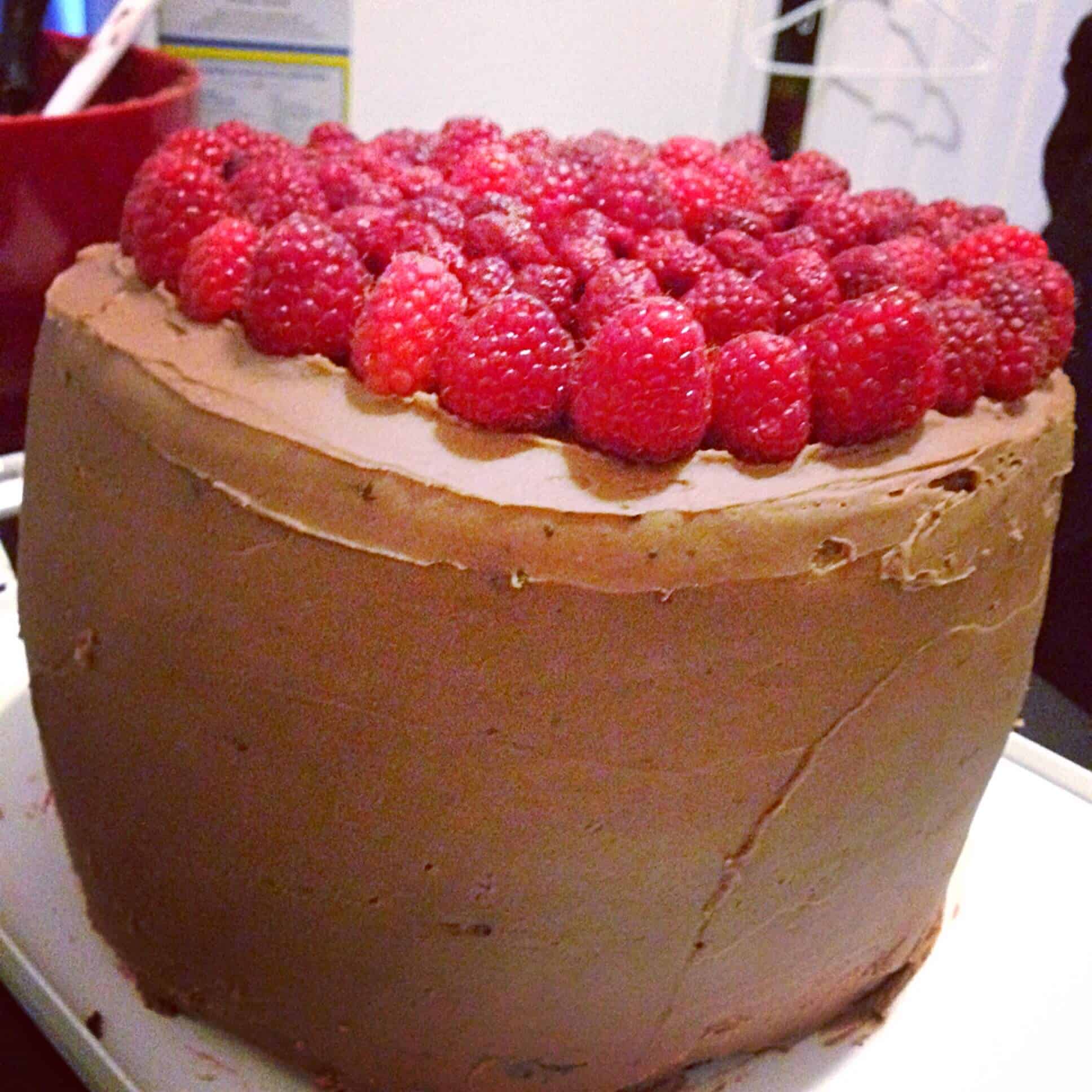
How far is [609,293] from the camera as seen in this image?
836 mm

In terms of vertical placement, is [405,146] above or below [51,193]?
above

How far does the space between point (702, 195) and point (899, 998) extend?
0.72 meters

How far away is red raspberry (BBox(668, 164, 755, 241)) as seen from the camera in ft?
3.53

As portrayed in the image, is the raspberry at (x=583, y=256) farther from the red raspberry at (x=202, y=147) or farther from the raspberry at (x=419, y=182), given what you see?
the red raspberry at (x=202, y=147)

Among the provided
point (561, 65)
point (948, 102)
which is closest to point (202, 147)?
point (561, 65)

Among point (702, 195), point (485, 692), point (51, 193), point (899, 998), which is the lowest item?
point (899, 998)

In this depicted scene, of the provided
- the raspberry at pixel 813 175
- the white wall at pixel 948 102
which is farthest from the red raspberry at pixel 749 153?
the white wall at pixel 948 102

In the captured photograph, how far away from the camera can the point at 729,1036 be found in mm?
941

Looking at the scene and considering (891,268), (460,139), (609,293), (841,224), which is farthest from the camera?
(460,139)

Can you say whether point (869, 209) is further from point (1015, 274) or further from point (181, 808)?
point (181, 808)

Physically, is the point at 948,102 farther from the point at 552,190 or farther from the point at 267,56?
the point at 552,190

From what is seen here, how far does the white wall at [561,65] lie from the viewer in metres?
1.92

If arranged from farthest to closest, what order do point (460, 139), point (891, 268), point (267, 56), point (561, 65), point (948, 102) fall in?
point (948, 102) < point (561, 65) < point (267, 56) < point (460, 139) < point (891, 268)

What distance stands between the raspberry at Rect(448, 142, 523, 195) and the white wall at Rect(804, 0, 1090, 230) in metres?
1.72
